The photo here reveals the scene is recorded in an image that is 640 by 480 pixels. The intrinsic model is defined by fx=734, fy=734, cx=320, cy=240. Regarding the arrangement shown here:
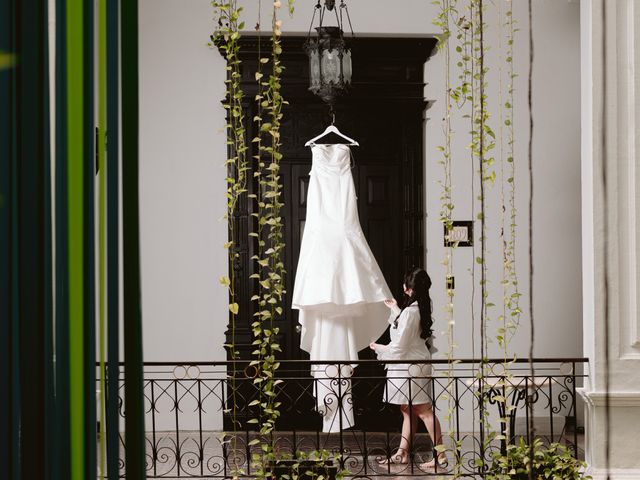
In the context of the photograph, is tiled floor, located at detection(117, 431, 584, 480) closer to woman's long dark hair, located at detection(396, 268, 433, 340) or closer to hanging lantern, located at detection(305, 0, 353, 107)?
woman's long dark hair, located at detection(396, 268, 433, 340)

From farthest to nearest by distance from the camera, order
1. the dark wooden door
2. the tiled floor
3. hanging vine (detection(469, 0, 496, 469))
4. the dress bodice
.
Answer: the dark wooden door, the dress bodice, the tiled floor, hanging vine (detection(469, 0, 496, 469))

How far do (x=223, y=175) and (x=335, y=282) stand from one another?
1789 mm

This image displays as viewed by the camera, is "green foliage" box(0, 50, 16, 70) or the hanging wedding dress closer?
"green foliage" box(0, 50, 16, 70)

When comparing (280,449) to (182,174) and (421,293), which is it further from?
(182,174)

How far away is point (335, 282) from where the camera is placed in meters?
5.90

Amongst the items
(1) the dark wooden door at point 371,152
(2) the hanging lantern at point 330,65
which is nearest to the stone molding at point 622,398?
(2) the hanging lantern at point 330,65

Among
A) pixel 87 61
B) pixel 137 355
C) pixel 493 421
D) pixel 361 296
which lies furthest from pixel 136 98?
pixel 493 421

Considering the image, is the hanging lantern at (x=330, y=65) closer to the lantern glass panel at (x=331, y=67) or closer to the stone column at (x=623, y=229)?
the lantern glass panel at (x=331, y=67)

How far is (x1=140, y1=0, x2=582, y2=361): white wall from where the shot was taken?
6.92 metres

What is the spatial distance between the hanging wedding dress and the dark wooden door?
102 centimetres

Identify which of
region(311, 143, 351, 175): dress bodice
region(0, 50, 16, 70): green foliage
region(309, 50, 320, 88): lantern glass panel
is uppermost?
region(309, 50, 320, 88): lantern glass panel

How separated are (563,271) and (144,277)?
3966 mm

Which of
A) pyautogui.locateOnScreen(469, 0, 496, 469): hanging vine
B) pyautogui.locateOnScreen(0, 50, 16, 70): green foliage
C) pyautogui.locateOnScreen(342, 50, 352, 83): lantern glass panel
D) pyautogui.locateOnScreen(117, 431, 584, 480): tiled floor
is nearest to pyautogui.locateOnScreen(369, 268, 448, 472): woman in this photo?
pyautogui.locateOnScreen(117, 431, 584, 480): tiled floor

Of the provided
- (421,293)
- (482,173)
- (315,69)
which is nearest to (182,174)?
(315,69)
